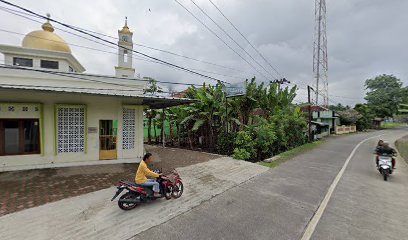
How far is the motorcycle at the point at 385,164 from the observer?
7.80 metres

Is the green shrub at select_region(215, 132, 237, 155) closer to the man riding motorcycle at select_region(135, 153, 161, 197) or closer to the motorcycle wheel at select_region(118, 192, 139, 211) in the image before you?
the man riding motorcycle at select_region(135, 153, 161, 197)

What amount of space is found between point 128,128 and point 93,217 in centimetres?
626

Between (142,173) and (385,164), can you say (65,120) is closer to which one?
(142,173)

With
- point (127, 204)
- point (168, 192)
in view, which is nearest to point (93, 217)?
point (127, 204)

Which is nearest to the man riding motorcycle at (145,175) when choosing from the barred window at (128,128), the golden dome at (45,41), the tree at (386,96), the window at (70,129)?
the barred window at (128,128)

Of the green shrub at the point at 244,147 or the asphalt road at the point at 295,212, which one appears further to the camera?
the green shrub at the point at 244,147

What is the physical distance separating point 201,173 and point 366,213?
18.1ft

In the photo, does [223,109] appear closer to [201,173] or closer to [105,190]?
[201,173]

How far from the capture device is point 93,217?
4.56 meters

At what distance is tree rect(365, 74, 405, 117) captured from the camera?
46094mm

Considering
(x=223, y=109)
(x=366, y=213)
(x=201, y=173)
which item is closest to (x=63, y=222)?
(x=201, y=173)

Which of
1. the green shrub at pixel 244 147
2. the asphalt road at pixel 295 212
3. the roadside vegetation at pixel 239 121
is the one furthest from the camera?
the roadside vegetation at pixel 239 121

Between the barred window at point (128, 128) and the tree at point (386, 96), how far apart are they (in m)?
55.8

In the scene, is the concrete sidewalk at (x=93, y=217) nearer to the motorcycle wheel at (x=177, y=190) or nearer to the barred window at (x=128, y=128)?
the motorcycle wheel at (x=177, y=190)
